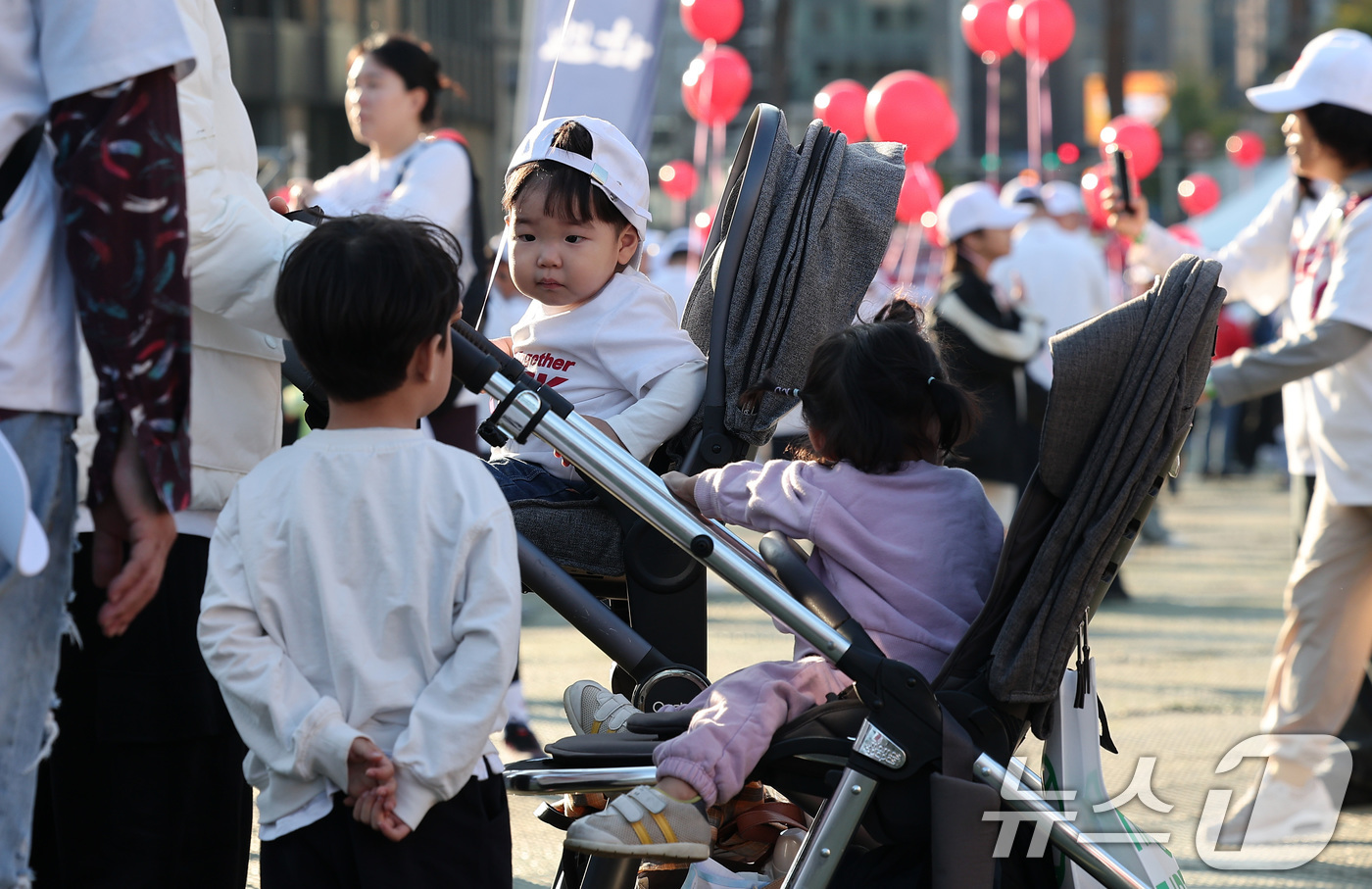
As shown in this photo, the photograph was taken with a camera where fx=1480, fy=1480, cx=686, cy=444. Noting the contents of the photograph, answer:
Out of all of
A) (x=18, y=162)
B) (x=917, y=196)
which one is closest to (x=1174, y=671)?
(x=18, y=162)

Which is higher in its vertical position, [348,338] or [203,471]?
[348,338]

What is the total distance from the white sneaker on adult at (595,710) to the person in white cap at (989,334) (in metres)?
3.61

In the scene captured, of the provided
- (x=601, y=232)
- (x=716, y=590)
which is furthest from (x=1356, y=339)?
(x=716, y=590)

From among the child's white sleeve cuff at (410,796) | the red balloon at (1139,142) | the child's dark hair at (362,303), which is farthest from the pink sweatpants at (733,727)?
the red balloon at (1139,142)

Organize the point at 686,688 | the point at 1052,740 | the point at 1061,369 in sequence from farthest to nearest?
the point at 686,688 → the point at 1052,740 → the point at 1061,369

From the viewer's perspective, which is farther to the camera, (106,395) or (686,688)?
(686,688)

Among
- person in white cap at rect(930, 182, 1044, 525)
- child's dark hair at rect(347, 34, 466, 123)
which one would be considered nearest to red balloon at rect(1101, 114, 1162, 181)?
person in white cap at rect(930, 182, 1044, 525)

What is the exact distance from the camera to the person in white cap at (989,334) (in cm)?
627

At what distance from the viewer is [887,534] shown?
7.86 feet

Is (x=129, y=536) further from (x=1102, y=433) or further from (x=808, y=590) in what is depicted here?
(x=1102, y=433)

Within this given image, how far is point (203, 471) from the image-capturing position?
2.30m

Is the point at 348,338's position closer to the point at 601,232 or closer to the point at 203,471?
the point at 203,471

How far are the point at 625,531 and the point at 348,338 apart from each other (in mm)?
970

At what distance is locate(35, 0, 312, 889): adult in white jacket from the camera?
229 centimetres
